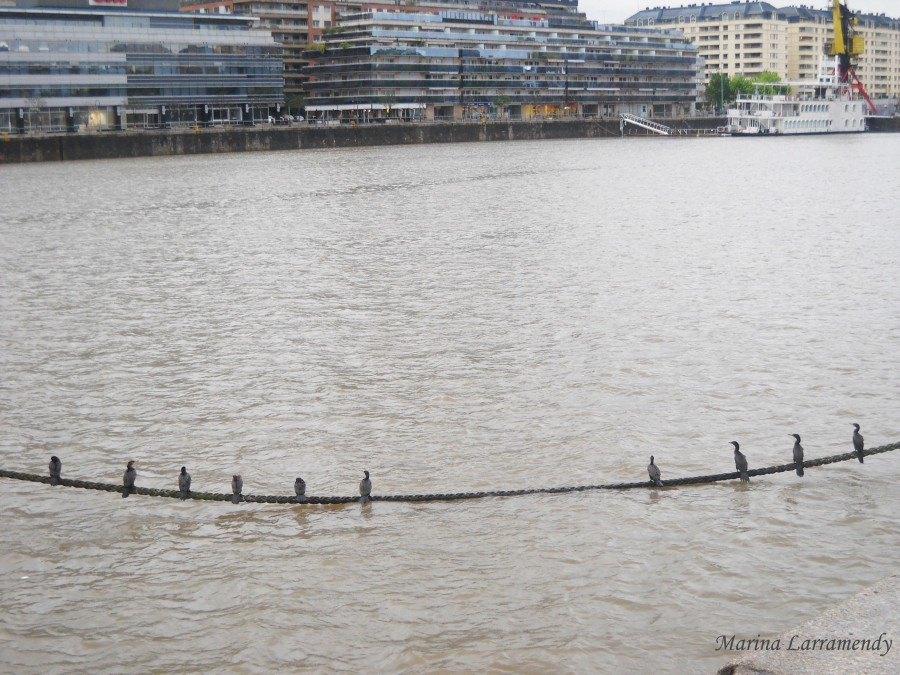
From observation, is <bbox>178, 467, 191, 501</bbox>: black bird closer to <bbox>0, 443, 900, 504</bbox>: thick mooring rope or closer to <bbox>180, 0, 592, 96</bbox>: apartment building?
<bbox>0, 443, 900, 504</bbox>: thick mooring rope

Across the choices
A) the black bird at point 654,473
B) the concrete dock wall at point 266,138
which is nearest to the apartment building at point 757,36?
the concrete dock wall at point 266,138

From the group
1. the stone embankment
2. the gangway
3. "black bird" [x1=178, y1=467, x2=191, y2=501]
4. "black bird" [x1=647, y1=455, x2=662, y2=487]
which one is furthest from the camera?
the gangway

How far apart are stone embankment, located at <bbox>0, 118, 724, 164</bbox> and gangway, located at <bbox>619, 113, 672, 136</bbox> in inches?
202

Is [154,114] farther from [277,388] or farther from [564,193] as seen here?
[277,388]

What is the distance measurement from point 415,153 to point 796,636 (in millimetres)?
79031

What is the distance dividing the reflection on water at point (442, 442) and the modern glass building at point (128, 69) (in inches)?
2161

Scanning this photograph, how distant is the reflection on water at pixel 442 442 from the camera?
8531 millimetres

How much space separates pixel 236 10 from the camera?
364 feet

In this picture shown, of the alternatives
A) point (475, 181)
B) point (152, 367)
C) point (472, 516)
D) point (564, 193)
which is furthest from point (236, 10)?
point (472, 516)

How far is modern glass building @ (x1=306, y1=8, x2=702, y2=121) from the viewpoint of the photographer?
360 ft

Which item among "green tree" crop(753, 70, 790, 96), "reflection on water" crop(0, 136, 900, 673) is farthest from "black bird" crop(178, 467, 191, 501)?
"green tree" crop(753, 70, 790, 96)

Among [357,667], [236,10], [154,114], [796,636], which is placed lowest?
[357,667]

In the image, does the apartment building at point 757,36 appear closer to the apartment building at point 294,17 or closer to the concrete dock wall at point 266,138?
the concrete dock wall at point 266,138
